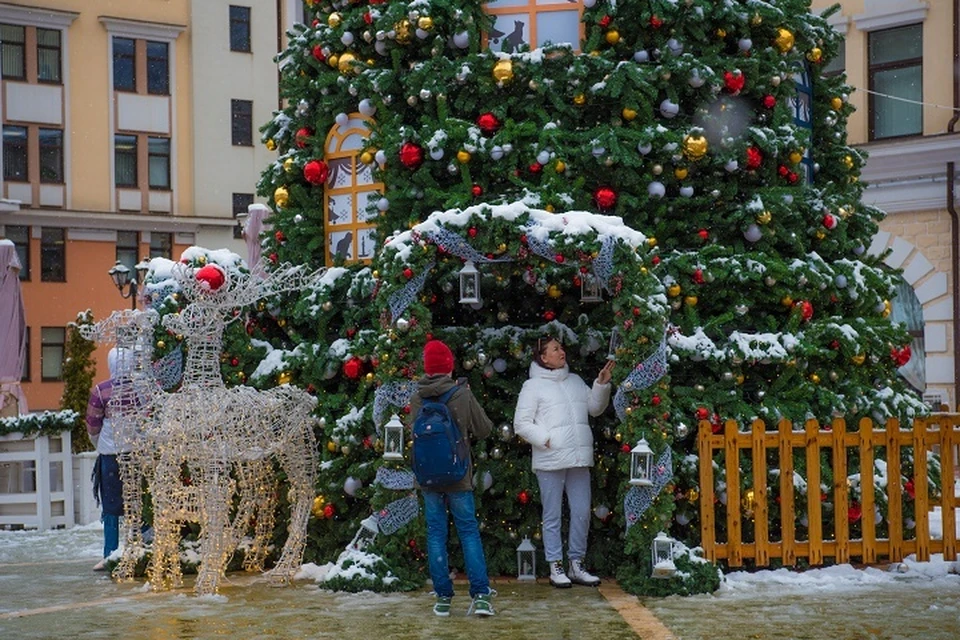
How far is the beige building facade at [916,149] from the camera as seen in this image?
26000 millimetres

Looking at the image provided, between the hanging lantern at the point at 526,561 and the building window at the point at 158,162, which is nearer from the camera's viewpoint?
the hanging lantern at the point at 526,561

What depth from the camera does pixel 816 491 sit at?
12266 millimetres

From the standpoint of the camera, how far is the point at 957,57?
26.2 metres

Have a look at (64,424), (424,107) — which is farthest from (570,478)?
(64,424)

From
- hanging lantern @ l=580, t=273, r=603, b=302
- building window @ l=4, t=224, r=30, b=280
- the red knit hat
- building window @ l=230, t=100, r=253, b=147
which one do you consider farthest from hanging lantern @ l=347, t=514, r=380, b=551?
building window @ l=230, t=100, r=253, b=147

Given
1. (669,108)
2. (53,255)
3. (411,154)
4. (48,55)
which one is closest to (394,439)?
(411,154)

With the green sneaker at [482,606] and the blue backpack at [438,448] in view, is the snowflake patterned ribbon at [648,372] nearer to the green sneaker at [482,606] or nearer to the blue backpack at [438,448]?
the blue backpack at [438,448]

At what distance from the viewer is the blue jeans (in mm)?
10867

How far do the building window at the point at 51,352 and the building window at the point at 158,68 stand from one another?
23.8 feet

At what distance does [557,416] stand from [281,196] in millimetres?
4579

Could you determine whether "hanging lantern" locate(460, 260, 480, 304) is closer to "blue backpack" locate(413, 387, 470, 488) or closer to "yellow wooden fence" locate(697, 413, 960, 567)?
"blue backpack" locate(413, 387, 470, 488)

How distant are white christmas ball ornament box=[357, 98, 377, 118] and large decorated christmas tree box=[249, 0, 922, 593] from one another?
43 millimetres

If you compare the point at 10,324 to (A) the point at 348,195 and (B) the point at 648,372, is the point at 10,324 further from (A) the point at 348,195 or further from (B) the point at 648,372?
(B) the point at 648,372

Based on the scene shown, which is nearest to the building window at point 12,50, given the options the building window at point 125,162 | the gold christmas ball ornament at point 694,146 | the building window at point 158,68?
the building window at point 125,162
